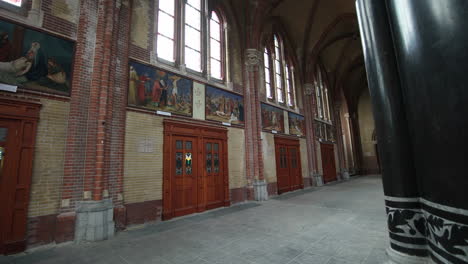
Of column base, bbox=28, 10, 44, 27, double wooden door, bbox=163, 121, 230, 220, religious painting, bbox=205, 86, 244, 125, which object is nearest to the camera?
column base, bbox=28, 10, 44, 27

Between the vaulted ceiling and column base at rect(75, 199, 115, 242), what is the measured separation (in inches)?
336

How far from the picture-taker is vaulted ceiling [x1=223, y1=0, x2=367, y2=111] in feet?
31.6

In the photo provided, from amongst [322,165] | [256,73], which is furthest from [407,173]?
[322,165]

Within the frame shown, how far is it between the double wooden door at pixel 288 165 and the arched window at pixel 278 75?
235cm

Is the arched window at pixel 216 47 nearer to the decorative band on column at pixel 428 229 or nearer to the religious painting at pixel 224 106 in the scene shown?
the religious painting at pixel 224 106

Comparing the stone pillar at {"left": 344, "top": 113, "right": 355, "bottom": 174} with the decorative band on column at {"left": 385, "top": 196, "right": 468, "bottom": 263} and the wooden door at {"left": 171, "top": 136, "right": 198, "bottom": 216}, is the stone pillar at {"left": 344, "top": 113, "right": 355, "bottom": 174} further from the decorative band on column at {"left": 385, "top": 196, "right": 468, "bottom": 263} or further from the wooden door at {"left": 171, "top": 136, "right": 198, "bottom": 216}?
the decorative band on column at {"left": 385, "top": 196, "right": 468, "bottom": 263}

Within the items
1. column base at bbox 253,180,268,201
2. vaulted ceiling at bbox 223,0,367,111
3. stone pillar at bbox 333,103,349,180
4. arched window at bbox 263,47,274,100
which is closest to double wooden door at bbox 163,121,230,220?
column base at bbox 253,180,268,201

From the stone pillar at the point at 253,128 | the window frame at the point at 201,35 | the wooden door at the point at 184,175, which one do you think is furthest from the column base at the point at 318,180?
the window frame at the point at 201,35

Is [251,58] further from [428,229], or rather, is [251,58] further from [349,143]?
[349,143]

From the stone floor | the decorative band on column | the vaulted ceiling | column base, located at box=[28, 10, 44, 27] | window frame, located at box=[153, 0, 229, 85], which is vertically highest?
the vaulted ceiling

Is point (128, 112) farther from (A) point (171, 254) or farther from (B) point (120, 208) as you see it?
(A) point (171, 254)

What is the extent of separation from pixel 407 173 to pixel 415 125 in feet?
1.35

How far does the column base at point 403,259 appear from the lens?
137 cm

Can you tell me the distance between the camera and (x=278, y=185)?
10.4m
